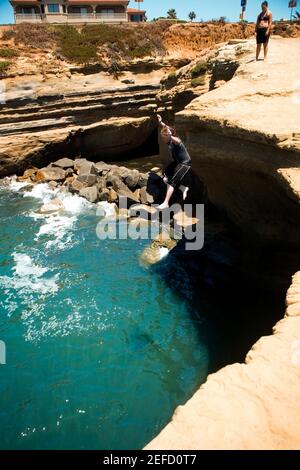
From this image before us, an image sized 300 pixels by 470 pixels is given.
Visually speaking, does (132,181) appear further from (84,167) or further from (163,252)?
(163,252)

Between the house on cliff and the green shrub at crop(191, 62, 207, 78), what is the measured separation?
3150 cm

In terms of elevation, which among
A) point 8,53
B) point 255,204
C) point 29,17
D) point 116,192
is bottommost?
point 116,192

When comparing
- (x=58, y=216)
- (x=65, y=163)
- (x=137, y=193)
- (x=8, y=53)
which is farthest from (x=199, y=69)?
(x=8, y=53)

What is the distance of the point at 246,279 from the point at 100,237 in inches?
271

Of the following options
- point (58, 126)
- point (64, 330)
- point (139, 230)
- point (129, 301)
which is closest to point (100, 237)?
point (139, 230)

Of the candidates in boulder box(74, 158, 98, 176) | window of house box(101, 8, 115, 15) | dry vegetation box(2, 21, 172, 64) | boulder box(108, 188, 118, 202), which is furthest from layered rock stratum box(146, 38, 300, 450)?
window of house box(101, 8, 115, 15)

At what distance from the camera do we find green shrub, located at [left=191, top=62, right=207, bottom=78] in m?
17.6

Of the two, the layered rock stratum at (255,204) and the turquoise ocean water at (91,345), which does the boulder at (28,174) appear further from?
the layered rock stratum at (255,204)

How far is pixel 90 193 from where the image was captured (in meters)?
20.1

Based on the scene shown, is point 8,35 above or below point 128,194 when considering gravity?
above

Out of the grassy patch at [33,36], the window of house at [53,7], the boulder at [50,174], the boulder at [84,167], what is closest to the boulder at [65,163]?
the boulder at [84,167]

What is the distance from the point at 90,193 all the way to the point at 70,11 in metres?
41.7

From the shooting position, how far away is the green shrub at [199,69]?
17.6m

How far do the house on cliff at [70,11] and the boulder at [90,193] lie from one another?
105 feet
